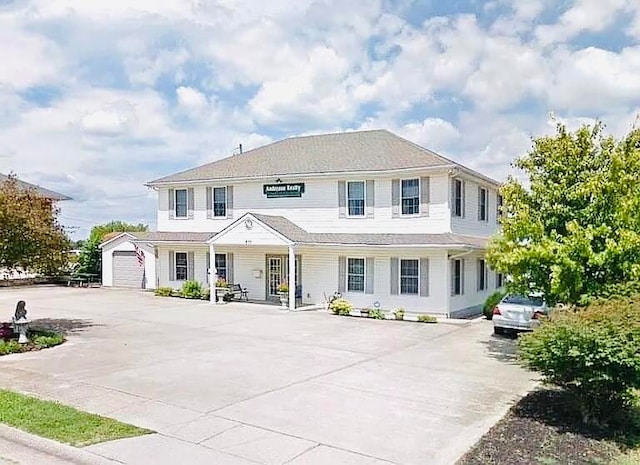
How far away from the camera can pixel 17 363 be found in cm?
1239

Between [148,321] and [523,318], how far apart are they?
1190 cm

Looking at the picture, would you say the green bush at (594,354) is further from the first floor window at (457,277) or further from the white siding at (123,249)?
the white siding at (123,249)

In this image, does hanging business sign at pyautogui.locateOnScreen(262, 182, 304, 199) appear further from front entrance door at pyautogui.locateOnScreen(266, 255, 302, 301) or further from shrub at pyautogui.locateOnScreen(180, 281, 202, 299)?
shrub at pyautogui.locateOnScreen(180, 281, 202, 299)

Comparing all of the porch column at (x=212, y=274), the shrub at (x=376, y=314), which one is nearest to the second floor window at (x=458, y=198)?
the shrub at (x=376, y=314)

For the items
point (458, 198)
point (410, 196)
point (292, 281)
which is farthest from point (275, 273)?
point (458, 198)

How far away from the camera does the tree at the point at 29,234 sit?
14927 millimetres

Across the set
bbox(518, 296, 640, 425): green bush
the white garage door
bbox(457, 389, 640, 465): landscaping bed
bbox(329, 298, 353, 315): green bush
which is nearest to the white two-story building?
bbox(329, 298, 353, 315): green bush

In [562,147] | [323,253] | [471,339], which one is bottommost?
[471,339]

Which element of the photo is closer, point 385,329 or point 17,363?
point 17,363

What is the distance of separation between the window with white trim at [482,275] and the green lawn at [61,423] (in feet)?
62.5

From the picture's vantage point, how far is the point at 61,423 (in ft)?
25.7

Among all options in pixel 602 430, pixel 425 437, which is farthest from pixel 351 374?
pixel 602 430

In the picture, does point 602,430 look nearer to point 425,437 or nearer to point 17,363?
point 425,437

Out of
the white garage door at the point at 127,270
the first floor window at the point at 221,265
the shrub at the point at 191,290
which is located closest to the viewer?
the shrub at the point at 191,290
